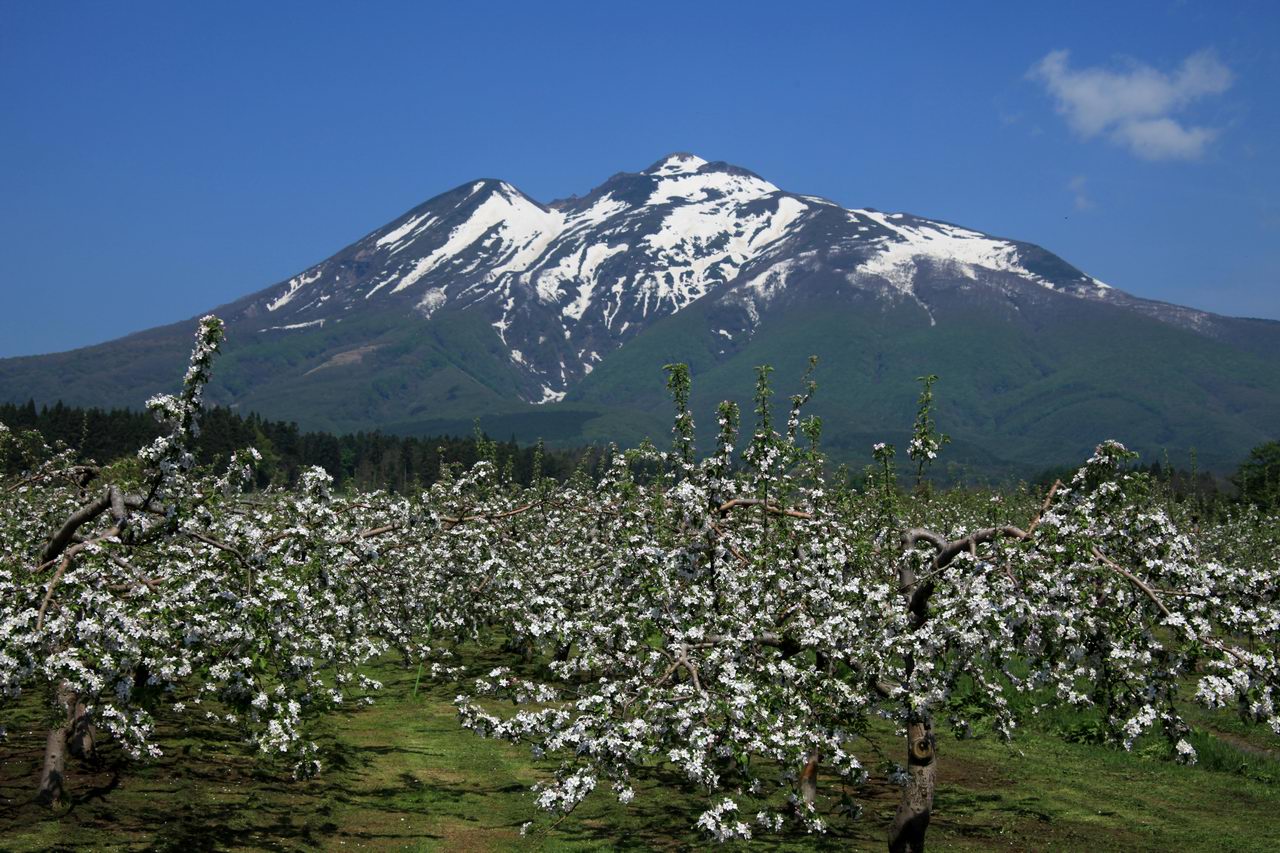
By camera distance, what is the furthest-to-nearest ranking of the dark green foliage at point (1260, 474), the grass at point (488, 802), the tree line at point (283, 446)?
the tree line at point (283, 446) → the dark green foliage at point (1260, 474) → the grass at point (488, 802)

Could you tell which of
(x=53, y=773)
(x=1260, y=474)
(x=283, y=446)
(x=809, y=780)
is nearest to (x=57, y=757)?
(x=53, y=773)

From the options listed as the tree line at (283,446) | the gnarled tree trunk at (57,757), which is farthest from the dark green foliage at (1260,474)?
the gnarled tree trunk at (57,757)

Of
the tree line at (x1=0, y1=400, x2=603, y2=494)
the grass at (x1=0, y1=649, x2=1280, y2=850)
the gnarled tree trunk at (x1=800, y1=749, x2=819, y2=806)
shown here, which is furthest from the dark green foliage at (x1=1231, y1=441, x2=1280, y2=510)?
the gnarled tree trunk at (x1=800, y1=749, x2=819, y2=806)

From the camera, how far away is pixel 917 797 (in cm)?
1714

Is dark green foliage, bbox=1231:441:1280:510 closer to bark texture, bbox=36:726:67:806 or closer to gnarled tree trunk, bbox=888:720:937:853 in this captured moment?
gnarled tree trunk, bbox=888:720:937:853

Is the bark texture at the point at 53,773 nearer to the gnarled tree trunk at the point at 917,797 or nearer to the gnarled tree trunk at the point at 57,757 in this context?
the gnarled tree trunk at the point at 57,757

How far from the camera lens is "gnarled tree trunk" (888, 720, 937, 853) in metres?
17.1

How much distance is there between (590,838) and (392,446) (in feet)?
572

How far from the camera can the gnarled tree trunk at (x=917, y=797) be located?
17.1 metres

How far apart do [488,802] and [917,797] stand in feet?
27.3

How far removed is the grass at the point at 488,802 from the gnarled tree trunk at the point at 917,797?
1.50m

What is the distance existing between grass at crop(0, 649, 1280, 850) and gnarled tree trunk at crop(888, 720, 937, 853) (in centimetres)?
150

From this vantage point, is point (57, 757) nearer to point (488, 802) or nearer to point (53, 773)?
point (53, 773)

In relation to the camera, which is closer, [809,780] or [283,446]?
[809,780]
